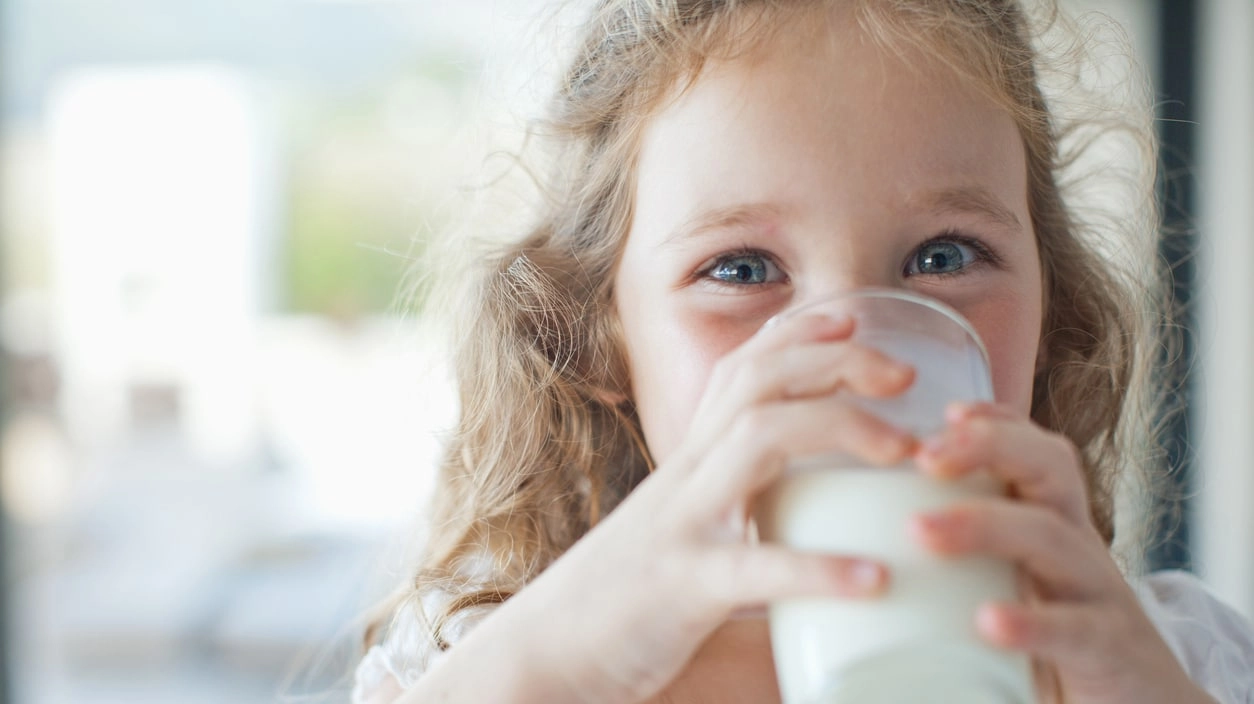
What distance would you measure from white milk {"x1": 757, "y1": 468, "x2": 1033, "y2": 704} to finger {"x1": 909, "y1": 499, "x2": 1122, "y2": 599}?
0.01 metres

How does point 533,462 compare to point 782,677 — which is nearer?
point 782,677

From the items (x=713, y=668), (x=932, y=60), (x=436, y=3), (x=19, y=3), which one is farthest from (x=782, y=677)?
(x=19, y=3)

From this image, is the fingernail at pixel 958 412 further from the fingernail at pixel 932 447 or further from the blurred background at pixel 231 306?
the blurred background at pixel 231 306

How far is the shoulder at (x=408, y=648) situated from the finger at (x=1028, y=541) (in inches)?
22.9

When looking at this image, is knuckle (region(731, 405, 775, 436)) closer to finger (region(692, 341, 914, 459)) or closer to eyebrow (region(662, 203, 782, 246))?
finger (region(692, 341, 914, 459))

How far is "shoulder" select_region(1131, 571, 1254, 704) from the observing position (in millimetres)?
1184

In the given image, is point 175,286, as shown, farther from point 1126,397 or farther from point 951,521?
point 951,521

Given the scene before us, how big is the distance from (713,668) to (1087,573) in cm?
39

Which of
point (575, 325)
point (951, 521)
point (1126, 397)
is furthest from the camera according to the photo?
point (1126, 397)

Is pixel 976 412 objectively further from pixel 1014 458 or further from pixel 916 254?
pixel 916 254

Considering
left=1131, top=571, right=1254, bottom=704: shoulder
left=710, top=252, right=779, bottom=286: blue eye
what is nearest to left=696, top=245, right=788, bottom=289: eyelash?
left=710, top=252, right=779, bottom=286: blue eye

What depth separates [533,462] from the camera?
115 cm

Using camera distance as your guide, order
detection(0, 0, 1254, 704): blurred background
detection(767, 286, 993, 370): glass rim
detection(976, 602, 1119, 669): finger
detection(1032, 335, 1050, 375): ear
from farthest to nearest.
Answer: detection(0, 0, 1254, 704): blurred background
detection(1032, 335, 1050, 375): ear
detection(767, 286, 993, 370): glass rim
detection(976, 602, 1119, 669): finger

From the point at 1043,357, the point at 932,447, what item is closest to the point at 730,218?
the point at 932,447
